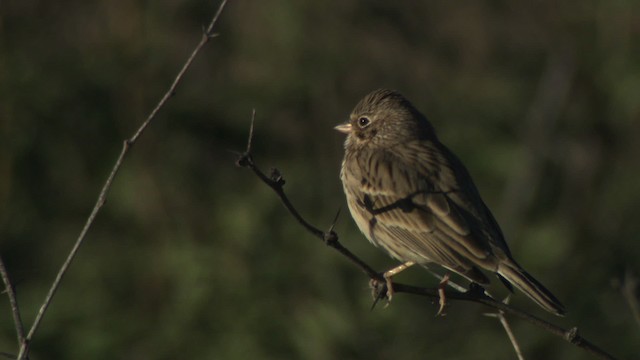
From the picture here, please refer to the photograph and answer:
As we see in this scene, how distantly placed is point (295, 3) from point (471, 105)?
157 cm

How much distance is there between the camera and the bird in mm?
4891

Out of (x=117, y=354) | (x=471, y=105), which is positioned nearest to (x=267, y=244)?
(x=117, y=354)

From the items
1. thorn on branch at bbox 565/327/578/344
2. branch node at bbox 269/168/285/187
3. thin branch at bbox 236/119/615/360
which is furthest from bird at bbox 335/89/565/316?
branch node at bbox 269/168/285/187

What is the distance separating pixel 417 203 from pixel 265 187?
2.27 metres

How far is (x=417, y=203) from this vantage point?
519 cm

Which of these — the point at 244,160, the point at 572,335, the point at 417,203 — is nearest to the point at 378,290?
the point at 417,203

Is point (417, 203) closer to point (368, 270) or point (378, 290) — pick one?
point (378, 290)

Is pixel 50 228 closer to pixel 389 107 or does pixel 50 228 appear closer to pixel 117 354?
pixel 117 354

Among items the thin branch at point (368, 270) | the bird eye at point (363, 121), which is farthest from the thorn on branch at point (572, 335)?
the bird eye at point (363, 121)

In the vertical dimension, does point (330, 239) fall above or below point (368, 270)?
above

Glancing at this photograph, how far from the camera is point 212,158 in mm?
8617

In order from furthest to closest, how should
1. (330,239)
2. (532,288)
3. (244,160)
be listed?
(532,288), (330,239), (244,160)

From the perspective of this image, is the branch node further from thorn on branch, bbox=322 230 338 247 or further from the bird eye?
the bird eye

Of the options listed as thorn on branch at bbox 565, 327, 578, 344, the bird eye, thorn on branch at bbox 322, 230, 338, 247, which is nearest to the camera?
thorn on branch at bbox 322, 230, 338, 247
